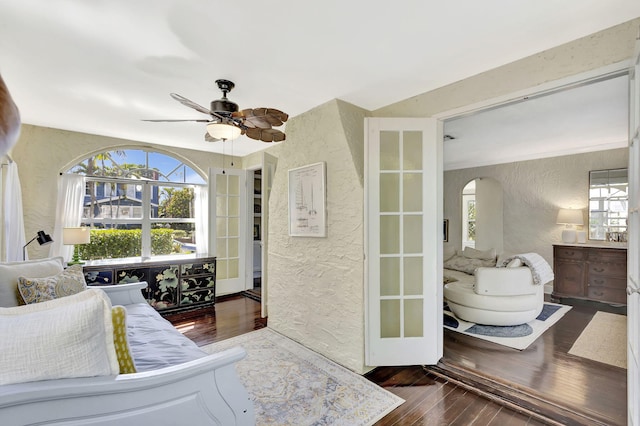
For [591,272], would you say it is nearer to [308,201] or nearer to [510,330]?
Answer: [510,330]

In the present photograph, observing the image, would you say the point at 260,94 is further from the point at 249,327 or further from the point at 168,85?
the point at 249,327

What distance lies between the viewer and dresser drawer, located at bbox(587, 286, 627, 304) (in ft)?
13.7

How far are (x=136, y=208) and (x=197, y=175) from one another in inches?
39.4

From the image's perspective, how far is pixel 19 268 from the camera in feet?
7.59

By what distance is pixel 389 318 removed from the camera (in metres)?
2.72

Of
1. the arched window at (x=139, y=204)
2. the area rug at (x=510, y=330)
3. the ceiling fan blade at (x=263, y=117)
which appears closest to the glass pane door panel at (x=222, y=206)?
the arched window at (x=139, y=204)

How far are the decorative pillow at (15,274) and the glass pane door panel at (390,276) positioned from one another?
2.65 metres

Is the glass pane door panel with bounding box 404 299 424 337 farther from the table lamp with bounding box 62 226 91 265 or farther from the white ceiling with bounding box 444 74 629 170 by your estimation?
the table lamp with bounding box 62 226 91 265

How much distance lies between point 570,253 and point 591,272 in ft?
1.12

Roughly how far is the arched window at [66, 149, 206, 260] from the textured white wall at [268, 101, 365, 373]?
2.25 meters

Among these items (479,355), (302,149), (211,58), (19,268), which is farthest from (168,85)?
(479,355)

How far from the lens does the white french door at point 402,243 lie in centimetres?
266

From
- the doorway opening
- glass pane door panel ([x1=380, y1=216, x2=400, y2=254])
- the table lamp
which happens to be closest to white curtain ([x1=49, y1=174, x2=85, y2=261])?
the table lamp

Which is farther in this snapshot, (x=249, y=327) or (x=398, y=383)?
(x=249, y=327)
